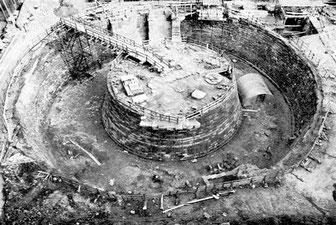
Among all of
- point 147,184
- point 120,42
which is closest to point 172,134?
point 147,184

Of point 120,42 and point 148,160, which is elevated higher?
point 120,42

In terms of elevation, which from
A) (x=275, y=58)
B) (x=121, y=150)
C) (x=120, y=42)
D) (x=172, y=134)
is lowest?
(x=121, y=150)

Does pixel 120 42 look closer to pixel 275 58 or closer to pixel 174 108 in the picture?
pixel 174 108

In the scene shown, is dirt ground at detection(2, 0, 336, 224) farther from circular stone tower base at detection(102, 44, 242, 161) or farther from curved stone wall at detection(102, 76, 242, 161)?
circular stone tower base at detection(102, 44, 242, 161)

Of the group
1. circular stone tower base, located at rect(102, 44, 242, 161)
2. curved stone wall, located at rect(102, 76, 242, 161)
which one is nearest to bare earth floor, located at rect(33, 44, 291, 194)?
curved stone wall, located at rect(102, 76, 242, 161)

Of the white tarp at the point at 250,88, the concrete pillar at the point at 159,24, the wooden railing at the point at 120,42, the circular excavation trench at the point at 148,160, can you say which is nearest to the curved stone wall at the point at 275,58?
the circular excavation trench at the point at 148,160

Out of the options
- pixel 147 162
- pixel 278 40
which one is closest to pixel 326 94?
pixel 278 40
